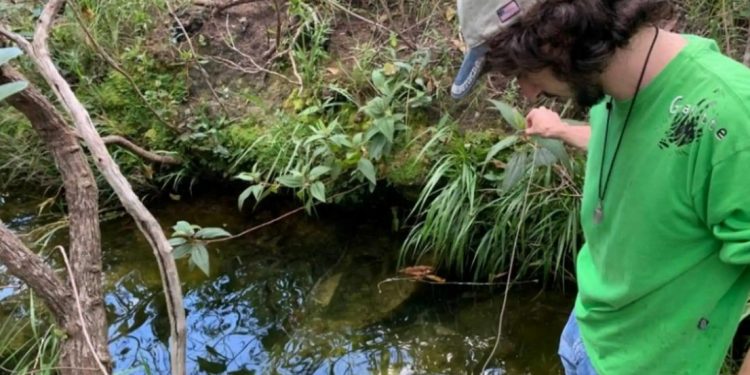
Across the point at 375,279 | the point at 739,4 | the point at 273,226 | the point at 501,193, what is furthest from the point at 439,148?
the point at 739,4

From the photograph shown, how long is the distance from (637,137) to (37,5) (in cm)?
390

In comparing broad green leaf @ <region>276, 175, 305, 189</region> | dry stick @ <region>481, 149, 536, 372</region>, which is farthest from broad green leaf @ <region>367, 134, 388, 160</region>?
dry stick @ <region>481, 149, 536, 372</region>

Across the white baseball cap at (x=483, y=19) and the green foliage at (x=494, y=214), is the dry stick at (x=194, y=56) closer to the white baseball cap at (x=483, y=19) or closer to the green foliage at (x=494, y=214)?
the green foliage at (x=494, y=214)

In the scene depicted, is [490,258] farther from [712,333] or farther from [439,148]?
[712,333]

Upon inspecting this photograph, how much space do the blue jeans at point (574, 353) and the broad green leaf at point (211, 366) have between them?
1554 mm

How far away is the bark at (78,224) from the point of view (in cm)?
207

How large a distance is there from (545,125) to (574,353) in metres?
0.52

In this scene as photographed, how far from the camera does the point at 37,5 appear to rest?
4070 mm

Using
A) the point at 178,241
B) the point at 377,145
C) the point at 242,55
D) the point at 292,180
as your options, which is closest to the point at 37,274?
the point at 178,241

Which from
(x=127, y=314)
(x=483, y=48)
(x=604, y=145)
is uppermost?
(x=483, y=48)

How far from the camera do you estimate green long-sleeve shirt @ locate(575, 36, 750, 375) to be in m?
0.97

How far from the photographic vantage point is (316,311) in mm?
3049

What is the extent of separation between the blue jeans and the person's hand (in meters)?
0.41

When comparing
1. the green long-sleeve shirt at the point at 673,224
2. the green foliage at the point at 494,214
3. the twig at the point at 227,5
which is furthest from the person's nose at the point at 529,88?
the twig at the point at 227,5
